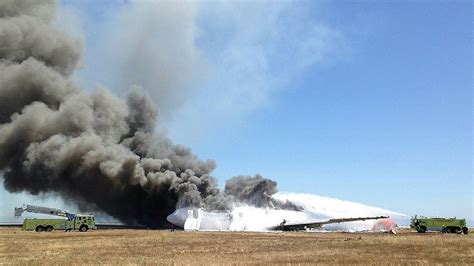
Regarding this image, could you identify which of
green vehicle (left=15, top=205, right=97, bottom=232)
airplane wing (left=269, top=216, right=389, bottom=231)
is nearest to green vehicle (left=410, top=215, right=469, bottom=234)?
airplane wing (left=269, top=216, right=389, bottom=231)

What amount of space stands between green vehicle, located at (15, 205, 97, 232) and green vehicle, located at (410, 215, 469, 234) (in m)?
47.6

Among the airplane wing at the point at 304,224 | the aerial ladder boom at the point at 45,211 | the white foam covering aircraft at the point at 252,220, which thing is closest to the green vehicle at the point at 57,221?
the aerial ladder boom at the point at 45,211

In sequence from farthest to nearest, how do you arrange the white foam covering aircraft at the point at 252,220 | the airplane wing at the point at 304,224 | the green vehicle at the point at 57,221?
the airplane wing at the point at 304,224 → the white foam covering aircraft at the point at 252,220 → the green vehicle at the point at 57,221

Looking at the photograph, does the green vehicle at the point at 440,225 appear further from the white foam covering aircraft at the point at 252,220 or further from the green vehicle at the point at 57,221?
the green vehicle at the point at 57,221

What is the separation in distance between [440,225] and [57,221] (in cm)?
5446

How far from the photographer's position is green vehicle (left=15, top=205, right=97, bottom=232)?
207 feet

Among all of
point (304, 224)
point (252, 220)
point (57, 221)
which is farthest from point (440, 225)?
point (57, 221)

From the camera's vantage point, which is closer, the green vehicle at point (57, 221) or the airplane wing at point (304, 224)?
the green vehicle at point (57, 221)

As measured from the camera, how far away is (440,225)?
65.1m

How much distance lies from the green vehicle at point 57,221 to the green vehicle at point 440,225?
47.6 m

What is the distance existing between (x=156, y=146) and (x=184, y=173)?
33.4 feet

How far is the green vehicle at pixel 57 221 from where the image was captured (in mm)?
63031

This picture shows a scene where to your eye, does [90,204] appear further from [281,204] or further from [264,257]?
[264,257]

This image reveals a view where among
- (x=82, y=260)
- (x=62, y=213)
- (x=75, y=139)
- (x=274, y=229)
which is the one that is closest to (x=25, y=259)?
(x=82, y=260)
